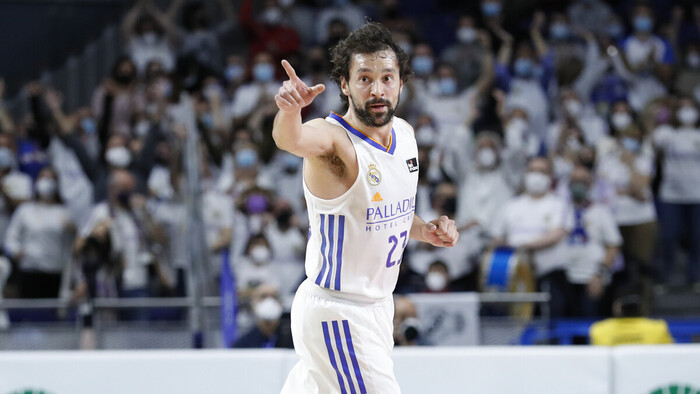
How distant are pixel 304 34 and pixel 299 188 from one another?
311 centimetres

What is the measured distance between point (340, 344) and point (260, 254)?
16.8 feet

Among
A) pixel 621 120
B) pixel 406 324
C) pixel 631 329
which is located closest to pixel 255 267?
pixel 406 324

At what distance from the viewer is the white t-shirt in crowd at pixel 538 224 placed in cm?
1009

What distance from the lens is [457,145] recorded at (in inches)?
445

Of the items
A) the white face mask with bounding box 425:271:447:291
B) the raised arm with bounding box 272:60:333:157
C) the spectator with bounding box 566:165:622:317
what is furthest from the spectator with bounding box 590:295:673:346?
the raised arm with bounding box 272:60:333:157

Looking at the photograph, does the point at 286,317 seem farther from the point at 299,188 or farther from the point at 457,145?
the point at 457,145

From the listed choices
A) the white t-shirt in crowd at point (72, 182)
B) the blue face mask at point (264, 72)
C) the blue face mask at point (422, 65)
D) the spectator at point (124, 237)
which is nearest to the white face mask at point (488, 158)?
the blue face mask at point (422, 65)

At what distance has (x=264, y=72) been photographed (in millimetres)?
12172

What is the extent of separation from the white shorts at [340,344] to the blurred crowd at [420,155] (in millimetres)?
3871

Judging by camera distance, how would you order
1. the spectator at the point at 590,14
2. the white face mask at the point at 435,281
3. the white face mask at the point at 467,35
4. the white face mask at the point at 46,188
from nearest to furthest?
the white face mask at the point at 435,281, the white face mask at the point at 46,188, the white face mask at the point at 467,35, the spectator at the point at 590,14

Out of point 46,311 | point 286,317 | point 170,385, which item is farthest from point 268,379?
point 46,311

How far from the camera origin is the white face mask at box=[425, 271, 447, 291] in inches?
386

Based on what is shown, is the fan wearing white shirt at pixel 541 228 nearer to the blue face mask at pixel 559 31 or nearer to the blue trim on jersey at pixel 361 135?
the blue face mask at pixel 559 31

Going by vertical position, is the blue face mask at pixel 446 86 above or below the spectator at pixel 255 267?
above
